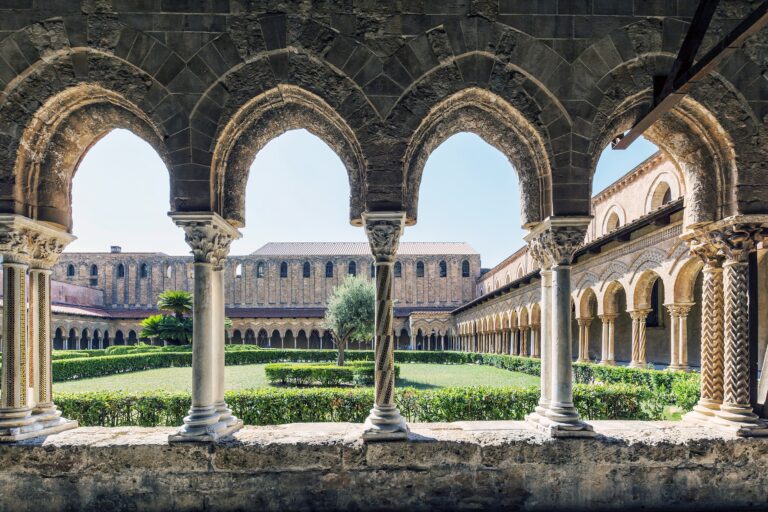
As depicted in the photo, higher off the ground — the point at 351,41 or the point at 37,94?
the point at 351,41

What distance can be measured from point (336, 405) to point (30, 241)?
160 inches

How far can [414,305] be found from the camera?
45.2m

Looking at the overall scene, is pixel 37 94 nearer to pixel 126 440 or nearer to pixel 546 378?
pixel 126 440

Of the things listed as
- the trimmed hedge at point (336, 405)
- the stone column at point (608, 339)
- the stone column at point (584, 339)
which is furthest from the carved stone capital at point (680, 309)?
the stone column at point (584, 339)

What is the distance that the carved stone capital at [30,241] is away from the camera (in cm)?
406

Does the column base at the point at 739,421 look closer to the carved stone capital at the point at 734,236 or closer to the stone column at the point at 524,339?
the carved stone capital at the point at 734,236

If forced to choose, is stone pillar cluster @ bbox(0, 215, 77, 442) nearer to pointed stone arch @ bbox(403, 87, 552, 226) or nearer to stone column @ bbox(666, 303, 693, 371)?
pointed stone arch @ bbox(403, 87, 552, 226)

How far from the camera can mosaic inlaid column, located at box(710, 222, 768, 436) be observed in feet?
13.5

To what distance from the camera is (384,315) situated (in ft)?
13.4

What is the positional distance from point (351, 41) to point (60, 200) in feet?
9.77

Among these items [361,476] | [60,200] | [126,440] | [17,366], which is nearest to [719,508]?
[361,476]

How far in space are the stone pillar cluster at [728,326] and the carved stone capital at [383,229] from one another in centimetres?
270

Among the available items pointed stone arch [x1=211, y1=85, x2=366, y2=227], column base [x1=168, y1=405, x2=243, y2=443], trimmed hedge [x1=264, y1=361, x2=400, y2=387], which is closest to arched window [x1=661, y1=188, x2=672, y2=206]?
trimmed hedge [x1=264, y1=361, x2=400, y2=387]

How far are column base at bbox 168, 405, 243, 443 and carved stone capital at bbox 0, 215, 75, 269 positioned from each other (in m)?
1.92
